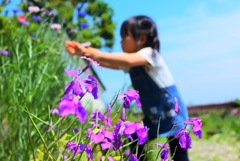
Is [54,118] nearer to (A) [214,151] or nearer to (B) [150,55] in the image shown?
(B) [150,55]

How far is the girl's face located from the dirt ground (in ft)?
8.90

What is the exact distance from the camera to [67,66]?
505 centimetres

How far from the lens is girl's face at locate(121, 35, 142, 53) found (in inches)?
148

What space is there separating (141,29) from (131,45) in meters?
0.15

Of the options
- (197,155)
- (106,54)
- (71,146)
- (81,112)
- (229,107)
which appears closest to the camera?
(81,112)

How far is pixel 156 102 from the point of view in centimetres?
369

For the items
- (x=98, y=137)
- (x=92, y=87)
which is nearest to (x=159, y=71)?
(x=98, y=137)

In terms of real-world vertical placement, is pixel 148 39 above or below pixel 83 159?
above

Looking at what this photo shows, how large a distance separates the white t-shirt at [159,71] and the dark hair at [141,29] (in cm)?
14

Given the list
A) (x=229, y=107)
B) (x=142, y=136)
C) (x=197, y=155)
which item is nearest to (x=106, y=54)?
(x=142, y=136)

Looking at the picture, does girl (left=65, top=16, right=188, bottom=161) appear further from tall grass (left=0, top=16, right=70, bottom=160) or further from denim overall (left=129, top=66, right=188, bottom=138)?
tall grass (left=0, top=16, right=70, bottom=160)

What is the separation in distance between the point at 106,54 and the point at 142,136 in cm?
181

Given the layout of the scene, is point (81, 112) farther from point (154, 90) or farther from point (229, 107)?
point (229, 107)

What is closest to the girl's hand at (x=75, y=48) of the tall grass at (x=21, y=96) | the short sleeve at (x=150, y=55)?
the tall grass at (x=21, y=96)
